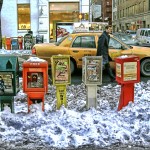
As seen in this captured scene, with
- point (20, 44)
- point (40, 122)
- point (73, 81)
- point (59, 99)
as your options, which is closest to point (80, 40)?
point (73, 81)

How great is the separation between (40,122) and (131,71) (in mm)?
2029

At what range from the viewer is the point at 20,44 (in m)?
24.4

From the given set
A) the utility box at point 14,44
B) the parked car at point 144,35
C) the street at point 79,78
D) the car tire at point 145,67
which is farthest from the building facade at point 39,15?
the car tire at point 145,67

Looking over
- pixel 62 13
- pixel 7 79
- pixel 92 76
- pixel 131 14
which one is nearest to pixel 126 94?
pixel 92 76

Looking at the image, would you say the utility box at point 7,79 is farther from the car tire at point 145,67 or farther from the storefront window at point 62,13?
the storefront window at point 62,13

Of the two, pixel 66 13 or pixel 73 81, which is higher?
pixel 66 13

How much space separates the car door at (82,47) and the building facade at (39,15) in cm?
1504

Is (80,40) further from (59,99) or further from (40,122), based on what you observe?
(40,122)

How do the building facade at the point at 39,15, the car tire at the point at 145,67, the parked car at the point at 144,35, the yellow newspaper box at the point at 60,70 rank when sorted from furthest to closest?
1. the parked car at the point at 144,35
2. the building facade at the point at 39,15
3. the car tire at the point at 145,67
4. the yellow newspaper box at the point at 60,70

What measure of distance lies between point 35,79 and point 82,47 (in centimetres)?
559

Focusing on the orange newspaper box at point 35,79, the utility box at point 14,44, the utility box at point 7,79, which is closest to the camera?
the utility box at point 7,79

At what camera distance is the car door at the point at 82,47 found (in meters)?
12.1

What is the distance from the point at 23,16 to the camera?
27.8 meters

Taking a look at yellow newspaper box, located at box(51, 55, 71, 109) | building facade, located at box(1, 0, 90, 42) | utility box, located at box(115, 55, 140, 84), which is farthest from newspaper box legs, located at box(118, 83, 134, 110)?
building facade, located at box(1, 0, 90, 42)
